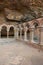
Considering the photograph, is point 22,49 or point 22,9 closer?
Result: point 22,49

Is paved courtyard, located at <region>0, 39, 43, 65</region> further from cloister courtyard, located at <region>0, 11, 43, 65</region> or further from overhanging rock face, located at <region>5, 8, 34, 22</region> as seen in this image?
overhanging rock face, located at <region>5, 8, 34, 22</region>

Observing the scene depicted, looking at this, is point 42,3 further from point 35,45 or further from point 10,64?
point 10,64

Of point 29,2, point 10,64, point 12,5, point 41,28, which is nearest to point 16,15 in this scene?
point 12,5

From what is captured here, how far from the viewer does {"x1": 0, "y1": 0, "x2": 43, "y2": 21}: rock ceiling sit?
52.1 feet

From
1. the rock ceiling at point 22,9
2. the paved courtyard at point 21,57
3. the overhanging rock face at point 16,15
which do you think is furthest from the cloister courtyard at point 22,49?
the rock ceiling at point 22,9

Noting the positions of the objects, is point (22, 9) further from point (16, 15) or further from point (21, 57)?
point (21, 57)

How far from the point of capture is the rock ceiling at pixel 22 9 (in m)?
15.9

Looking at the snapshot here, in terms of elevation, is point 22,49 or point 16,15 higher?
point 16,15

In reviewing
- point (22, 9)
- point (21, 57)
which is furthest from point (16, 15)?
point (21, 57)

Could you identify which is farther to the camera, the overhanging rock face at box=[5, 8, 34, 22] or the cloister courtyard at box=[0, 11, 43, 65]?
the overhanging rock face at box=[5, 8, 34, 22]

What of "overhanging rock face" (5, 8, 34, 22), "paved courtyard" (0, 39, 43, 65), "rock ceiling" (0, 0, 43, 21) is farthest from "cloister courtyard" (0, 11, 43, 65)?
"rock ceiling" (0, 0, 43, 21)

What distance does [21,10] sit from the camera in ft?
60.5

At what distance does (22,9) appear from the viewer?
1819 centimetres

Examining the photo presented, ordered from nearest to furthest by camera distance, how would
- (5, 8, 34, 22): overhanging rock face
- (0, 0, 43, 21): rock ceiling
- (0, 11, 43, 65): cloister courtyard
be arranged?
(0, 11, 43, 65): cloister courtyard → (0, 0, 43, 21): rock ceiling → (5, 8, 34, 22): overhanging rock face
